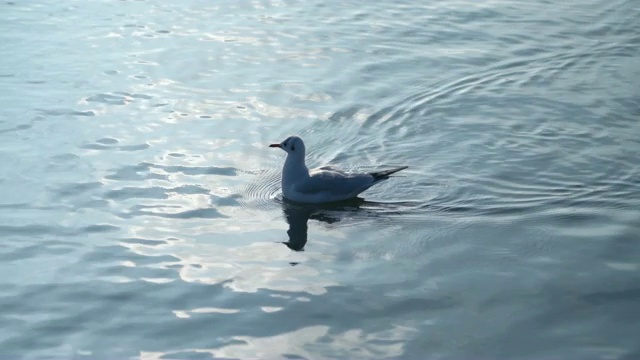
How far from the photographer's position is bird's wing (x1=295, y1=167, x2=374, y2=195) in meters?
12.7

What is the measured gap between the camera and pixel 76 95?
16344 mm

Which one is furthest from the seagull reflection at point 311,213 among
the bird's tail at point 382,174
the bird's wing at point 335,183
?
the bird's tail at point 382,174

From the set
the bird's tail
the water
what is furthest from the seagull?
the water

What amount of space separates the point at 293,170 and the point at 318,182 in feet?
1.24

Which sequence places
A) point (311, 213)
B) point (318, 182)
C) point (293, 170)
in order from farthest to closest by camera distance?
point (293, 170), point (318, 182), point (311, 213)

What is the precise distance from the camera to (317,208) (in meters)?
12.8

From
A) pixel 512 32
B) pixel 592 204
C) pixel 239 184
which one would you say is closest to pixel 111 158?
pixel 239 184

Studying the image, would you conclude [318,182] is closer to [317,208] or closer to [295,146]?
[317,208]

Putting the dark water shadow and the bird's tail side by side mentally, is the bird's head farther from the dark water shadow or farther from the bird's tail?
the bird's tail

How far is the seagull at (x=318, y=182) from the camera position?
500 inches

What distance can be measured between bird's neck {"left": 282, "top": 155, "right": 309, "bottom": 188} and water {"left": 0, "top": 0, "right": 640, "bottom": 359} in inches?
12.7

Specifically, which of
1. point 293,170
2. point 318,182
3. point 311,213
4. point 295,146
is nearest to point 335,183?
point 318,182

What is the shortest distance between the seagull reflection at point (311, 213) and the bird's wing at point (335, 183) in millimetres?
190

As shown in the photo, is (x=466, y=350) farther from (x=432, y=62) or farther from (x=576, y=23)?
(x=576, y=23)
